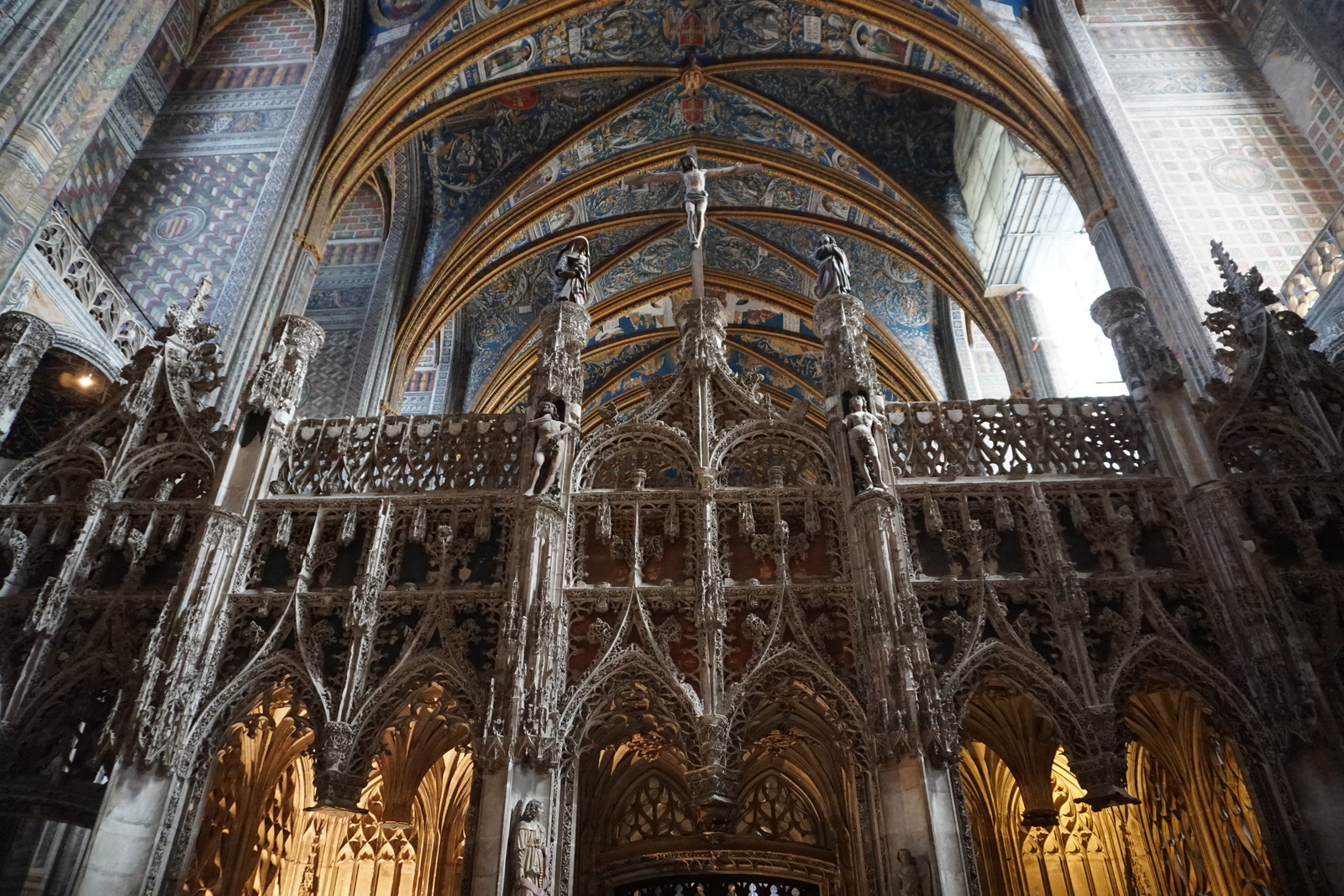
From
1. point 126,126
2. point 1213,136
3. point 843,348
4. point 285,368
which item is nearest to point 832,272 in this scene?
point 843,348

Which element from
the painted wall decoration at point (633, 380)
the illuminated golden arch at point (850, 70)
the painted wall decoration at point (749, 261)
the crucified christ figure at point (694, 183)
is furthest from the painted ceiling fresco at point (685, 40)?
the painted wall decoration at point (633, 380)

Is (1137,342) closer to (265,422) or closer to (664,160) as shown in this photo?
(265,422)

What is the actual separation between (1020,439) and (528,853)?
19.9ft

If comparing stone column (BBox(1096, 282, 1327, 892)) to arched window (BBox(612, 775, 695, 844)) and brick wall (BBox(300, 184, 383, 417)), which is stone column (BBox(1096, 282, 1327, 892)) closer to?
arched window (BBox(612, 775, 695, 844))

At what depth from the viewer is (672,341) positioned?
78.5ft

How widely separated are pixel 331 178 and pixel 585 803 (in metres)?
9.30

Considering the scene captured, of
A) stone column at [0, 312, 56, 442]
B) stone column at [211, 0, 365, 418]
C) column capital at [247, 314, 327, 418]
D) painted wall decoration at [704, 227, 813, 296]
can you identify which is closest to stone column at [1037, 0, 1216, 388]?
painted wall decoration at [704, 227, 813, 296]

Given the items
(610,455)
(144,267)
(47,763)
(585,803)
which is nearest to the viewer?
(47,763)

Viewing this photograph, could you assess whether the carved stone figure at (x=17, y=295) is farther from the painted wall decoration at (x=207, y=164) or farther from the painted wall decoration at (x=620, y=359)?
the painted wall decoration at (x=620, y=359)

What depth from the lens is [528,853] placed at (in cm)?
672

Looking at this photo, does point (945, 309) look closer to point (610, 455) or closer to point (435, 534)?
point (610, 455)

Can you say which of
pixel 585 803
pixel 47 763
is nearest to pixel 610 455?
pixel 585 803

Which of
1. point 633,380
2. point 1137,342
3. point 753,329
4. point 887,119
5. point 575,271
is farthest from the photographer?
point 633,380

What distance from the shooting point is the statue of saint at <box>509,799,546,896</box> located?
6.59m
